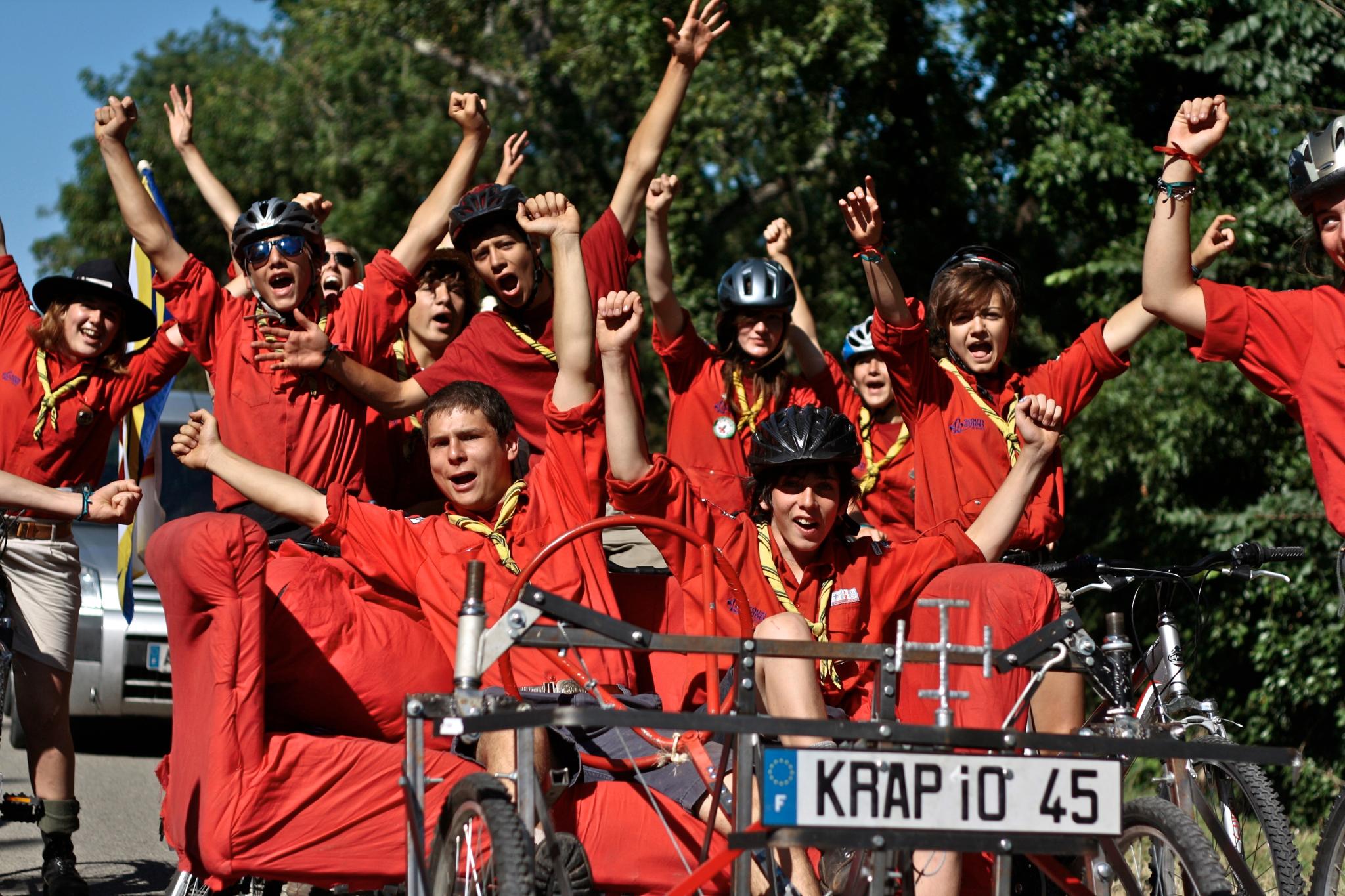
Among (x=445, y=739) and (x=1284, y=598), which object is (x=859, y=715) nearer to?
(x=445, y=739)

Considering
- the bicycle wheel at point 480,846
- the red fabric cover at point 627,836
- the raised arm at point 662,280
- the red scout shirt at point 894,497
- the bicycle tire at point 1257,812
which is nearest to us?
the bicycle wheel at point 480,846

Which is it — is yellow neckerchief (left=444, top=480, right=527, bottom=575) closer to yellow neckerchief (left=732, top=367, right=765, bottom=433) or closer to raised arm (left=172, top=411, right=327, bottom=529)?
raised arm (left=172, top=411, right=327, bottom=529)

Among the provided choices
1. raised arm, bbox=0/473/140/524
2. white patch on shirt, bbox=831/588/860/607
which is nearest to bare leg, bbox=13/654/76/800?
raised arm, bbox=0/473/140/524

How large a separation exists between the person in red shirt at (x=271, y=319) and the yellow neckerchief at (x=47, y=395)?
524mm

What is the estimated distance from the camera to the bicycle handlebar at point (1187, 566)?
525cm

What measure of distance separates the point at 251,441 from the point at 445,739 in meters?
1.73

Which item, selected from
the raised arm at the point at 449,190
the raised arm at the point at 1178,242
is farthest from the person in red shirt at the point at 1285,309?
the raised arm at the point at 449,190

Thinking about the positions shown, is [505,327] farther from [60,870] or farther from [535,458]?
[60,870]

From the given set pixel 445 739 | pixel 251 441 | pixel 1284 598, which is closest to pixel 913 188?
pixel 1284 598

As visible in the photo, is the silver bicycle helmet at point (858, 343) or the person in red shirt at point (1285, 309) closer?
the person in red shirt at point (1285, 309)

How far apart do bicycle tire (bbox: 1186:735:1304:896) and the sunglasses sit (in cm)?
394

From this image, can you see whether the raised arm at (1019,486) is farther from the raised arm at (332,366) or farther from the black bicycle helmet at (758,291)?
the raised arm at (332,366)

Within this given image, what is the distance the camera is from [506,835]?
3564mm

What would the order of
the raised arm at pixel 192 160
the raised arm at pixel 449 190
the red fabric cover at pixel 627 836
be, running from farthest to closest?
1. the raised arm at pixel 192 160
2. the raised arm at pixel 449 190
3. the red fabric cover at pixel 627 836
